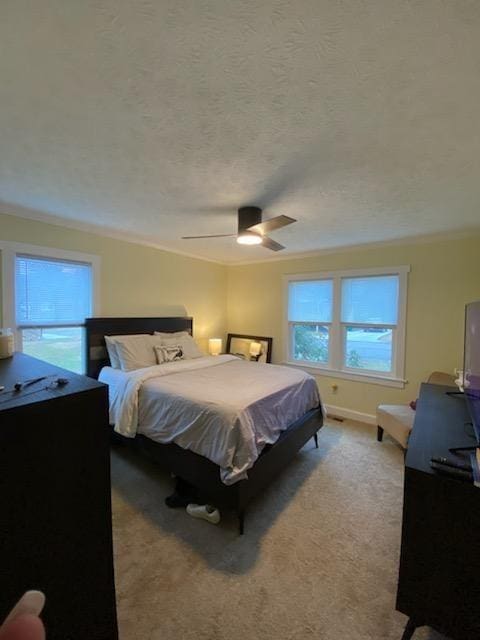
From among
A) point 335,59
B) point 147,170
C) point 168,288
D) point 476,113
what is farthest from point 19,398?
point 168,288

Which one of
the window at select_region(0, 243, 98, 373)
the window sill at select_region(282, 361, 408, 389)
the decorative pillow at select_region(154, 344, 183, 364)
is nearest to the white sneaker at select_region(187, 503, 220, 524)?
the decorative pillow at select_region(154, 344, 183, 364)

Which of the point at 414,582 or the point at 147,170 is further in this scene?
the point at 147,170

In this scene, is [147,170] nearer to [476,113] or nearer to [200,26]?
[200,26]

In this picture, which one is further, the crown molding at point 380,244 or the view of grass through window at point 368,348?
the view of grass through window at point 368,348

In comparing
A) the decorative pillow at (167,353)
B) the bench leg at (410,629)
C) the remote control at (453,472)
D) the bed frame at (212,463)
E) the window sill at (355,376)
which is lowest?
the bench leg at (410,629)

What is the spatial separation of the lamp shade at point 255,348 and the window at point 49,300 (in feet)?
8.65

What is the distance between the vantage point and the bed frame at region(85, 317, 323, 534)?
1.95m

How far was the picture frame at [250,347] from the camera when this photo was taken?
15.6 ft

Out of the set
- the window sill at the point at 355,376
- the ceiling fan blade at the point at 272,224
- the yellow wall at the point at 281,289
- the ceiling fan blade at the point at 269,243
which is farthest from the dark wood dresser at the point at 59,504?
the window sill at the point at 355,376

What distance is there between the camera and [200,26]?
956mm

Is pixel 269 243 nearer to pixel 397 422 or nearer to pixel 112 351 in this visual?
pixel 112 351

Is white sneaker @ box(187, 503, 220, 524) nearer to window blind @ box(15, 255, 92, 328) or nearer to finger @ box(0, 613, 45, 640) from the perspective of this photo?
finger @ box(0, 613, 45, 640)

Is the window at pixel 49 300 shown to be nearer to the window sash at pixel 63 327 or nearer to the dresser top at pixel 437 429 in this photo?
the window sash at pixel 63 327

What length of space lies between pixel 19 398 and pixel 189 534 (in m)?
1.73
